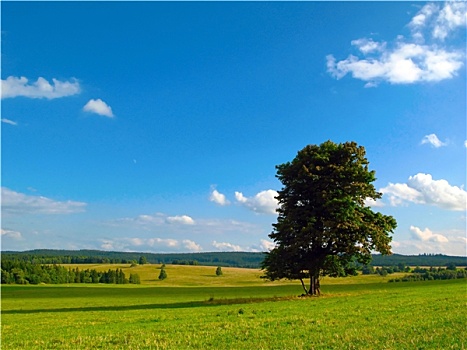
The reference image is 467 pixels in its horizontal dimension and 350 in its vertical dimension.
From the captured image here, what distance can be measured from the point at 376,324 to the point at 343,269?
23.7 m

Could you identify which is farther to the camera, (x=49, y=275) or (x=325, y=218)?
(x=49, y=275)

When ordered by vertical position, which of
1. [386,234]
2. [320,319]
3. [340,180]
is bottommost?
[320,319]

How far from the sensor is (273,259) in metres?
41.8

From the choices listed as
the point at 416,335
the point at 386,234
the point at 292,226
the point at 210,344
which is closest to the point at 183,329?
the point at 210,344

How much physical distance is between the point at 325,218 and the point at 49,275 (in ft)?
429

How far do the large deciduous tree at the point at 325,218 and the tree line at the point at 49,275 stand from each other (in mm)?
122848

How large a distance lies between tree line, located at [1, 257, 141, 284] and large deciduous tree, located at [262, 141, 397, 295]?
403 ft

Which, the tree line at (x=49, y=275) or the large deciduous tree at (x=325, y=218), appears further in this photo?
the tree line at (x=49, y=275)

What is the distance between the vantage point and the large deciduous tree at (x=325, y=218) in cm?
3953

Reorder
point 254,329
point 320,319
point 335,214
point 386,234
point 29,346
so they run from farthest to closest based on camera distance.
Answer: point 386,234 → point 335,214 → point 320,319 → point 254,329 → point 29,346

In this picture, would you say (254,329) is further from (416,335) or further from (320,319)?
(416,335)

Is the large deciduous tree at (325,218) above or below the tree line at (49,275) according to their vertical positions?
above

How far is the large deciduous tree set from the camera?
39.5 metres

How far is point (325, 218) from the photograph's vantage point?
40.2 m
